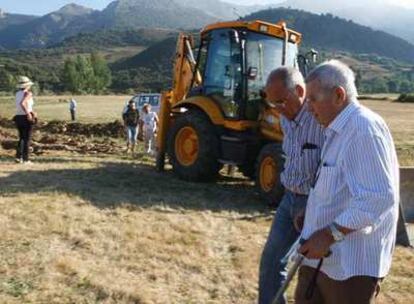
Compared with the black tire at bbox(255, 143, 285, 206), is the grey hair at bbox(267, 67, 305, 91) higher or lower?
higher

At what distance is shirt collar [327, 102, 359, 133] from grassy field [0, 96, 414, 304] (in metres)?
3.05

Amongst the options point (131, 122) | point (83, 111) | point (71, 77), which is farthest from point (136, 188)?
point (71, 77)

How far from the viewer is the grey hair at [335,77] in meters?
3.09

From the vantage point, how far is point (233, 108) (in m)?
10.6

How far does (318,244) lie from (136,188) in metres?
7.33

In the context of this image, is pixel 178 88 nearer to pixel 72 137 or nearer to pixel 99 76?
pixel 72 137

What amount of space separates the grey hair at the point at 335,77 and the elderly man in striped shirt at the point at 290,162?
104 cm

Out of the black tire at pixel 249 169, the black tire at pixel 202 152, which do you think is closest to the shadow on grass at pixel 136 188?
the black tire at pixel 202 152

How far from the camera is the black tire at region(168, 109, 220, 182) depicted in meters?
10.8

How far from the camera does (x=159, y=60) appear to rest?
143 metres

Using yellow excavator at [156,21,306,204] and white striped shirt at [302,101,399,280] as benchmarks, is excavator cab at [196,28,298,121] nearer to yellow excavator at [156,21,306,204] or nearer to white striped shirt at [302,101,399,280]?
yellow excavator at [156,21,306,204]

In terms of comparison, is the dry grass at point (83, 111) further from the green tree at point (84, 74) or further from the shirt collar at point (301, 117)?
the green tree at point (84, 74)

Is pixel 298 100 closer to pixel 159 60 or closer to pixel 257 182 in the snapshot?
pixel 257 182

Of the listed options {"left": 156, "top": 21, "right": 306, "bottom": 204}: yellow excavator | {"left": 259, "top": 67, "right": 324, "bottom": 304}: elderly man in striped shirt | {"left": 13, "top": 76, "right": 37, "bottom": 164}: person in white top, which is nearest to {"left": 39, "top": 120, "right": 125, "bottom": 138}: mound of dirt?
{"left": 13, "top": 76, "right": 37, "bottom": 164}: person in white top
